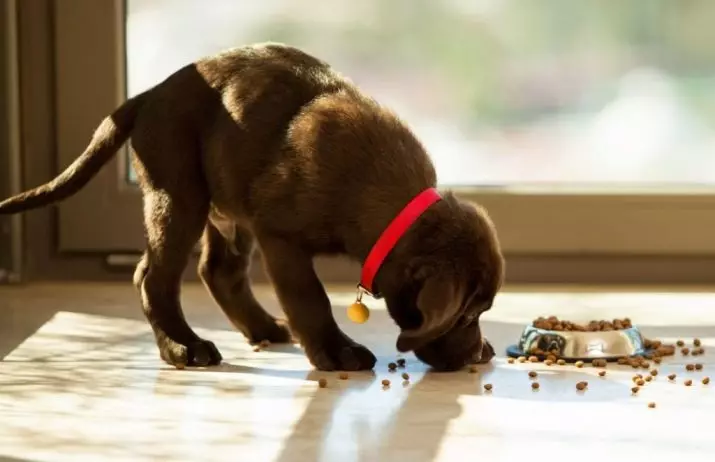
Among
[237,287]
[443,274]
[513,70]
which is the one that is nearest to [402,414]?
[443,274]

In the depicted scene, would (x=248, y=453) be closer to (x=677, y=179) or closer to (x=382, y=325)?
(x=382, y=325)

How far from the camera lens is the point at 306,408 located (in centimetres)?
155

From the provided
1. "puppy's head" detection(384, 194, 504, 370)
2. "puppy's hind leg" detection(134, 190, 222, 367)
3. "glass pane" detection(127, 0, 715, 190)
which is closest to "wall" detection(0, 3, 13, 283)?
"glass pane" detection(127, 0, 715, 190)

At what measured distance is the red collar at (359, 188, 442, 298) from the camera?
1718 millimetres

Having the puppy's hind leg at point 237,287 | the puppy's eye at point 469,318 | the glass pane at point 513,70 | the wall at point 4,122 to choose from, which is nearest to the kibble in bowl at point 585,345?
the puppy's eye at point 469,318

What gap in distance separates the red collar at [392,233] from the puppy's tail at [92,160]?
0.50 meters

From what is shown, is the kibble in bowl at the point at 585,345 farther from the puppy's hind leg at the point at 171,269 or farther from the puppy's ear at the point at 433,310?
the puppy's hind leg at the point at 171,269

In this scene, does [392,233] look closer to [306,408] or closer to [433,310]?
[433,310]

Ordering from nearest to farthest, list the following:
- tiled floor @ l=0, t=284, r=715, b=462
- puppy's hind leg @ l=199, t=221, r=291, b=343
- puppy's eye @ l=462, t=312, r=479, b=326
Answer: tiled floor @ l=0, t=284, r=715, b=462 < puppy's eye @ l=462, t=312, r=479, b=326 < puppy's hind leg @ l=199, t=221, r=291, b=343

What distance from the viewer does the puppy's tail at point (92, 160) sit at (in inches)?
76.0

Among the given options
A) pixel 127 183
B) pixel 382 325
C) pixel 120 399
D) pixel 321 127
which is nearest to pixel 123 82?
pixel 127 183

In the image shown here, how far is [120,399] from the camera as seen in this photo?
1600 mm

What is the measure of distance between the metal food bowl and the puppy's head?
0.71 feet

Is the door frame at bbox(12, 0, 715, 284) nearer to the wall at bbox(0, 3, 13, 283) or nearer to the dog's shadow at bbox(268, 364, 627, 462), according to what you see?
the wall at bbox(0, 3, 13, 283)
